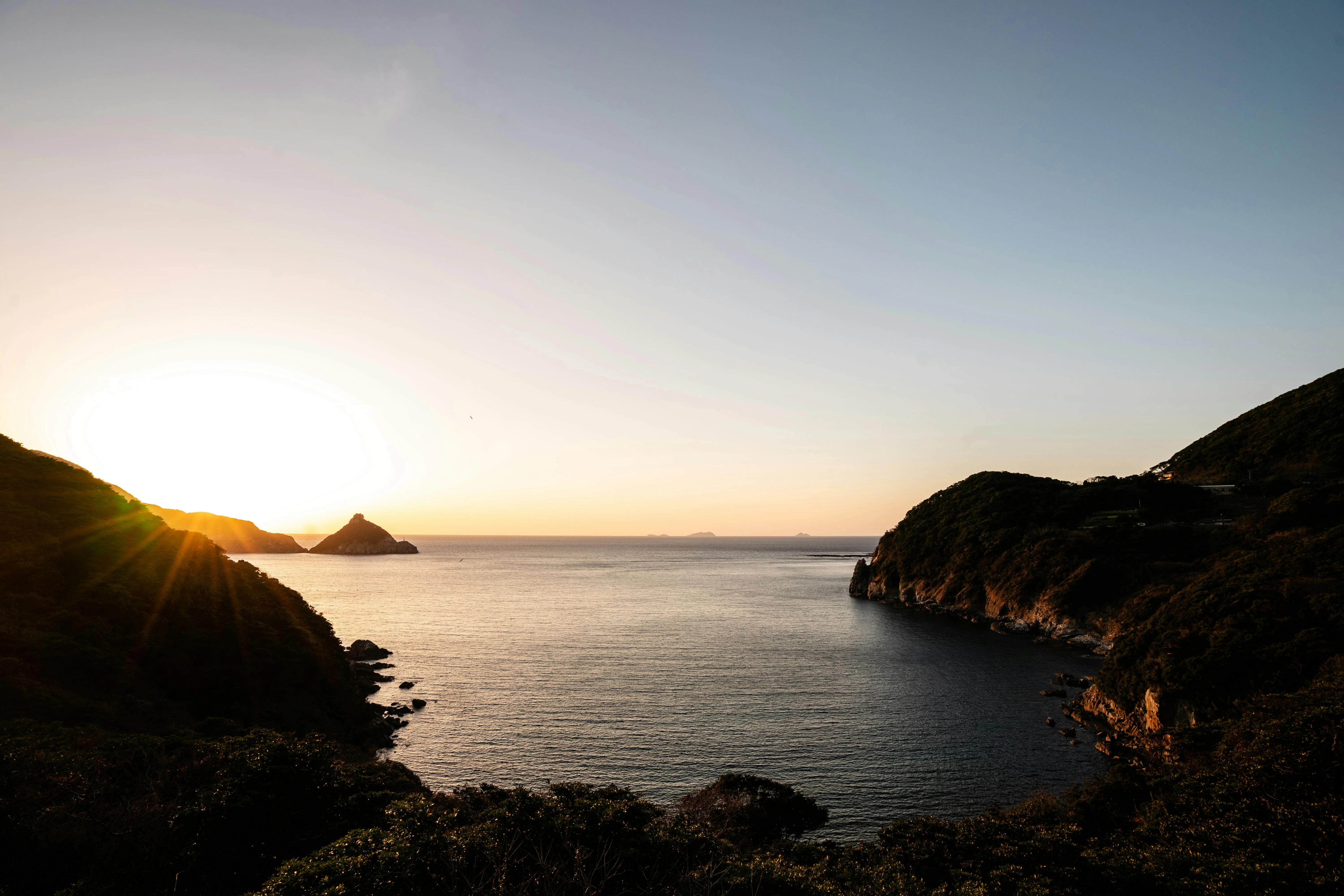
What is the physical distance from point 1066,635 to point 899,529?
216 ft

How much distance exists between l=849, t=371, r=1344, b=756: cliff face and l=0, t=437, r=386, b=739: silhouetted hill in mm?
59141

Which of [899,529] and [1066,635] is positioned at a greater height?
[899,529]

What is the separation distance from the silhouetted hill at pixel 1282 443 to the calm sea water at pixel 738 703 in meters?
53.4

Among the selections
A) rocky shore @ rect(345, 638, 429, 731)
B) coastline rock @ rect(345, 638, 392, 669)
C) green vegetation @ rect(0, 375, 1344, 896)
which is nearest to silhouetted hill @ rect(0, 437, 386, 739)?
green vegetation @ rect(0, 375, 1344, 896)

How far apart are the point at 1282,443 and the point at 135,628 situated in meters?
148

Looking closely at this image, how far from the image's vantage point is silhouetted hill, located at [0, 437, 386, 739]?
31.9m

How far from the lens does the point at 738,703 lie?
52.6m

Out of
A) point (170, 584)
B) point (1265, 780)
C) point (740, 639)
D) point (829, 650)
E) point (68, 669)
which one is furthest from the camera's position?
point (740, 639)

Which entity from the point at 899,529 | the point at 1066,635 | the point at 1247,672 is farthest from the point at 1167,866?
the point at 899,529

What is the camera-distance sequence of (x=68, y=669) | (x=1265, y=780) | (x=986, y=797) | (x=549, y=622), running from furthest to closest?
(x=549, y=622), (x=986, y=797), (x=68, y=669), (x=1265, y=780)

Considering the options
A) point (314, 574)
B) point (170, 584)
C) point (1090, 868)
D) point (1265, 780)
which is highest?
point (170, 584)

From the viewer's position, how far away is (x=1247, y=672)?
3759 centimetres

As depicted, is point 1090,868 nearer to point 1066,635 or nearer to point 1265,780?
point 1265,780

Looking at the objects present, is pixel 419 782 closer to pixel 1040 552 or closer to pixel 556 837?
pixel 556 837
